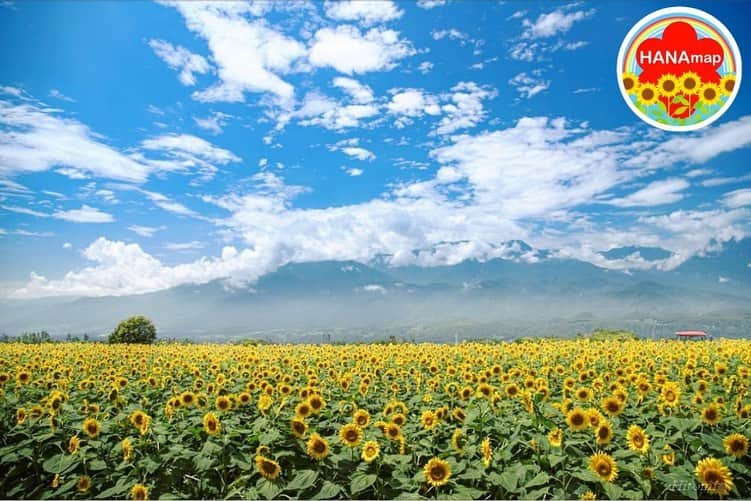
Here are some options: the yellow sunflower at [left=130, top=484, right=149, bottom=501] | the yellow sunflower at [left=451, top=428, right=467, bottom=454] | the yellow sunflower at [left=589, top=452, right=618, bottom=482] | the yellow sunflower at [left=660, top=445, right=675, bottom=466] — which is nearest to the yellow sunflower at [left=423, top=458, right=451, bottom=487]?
the yellow sunflower at [left=451, top=428, right=467, bottom=454]

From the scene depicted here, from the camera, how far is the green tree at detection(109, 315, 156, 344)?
2822 centimetres

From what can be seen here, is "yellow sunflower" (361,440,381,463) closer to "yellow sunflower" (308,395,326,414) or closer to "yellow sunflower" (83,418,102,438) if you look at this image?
"yellow sunflower" (308,395,326,414)

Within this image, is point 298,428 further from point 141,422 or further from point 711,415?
point 711,415

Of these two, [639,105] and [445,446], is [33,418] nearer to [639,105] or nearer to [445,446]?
[445,446]

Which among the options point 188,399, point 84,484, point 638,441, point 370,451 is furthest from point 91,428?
point 638,441

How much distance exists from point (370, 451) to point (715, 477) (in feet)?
10.7

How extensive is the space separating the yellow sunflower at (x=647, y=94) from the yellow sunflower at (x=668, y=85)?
100 mm

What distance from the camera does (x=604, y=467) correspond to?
486 cm

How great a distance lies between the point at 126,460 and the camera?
5.48 m

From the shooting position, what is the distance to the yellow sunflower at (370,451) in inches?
195

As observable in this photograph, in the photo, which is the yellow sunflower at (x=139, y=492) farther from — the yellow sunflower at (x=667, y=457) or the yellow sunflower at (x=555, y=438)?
the yellow sunflower at (x=667, y=457)

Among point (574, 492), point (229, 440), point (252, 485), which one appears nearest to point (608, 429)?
point (574, 492)

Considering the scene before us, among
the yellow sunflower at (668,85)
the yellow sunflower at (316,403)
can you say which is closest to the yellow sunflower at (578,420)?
the yellow sunflower at (316,403)

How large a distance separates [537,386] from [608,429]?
269 centimetres
